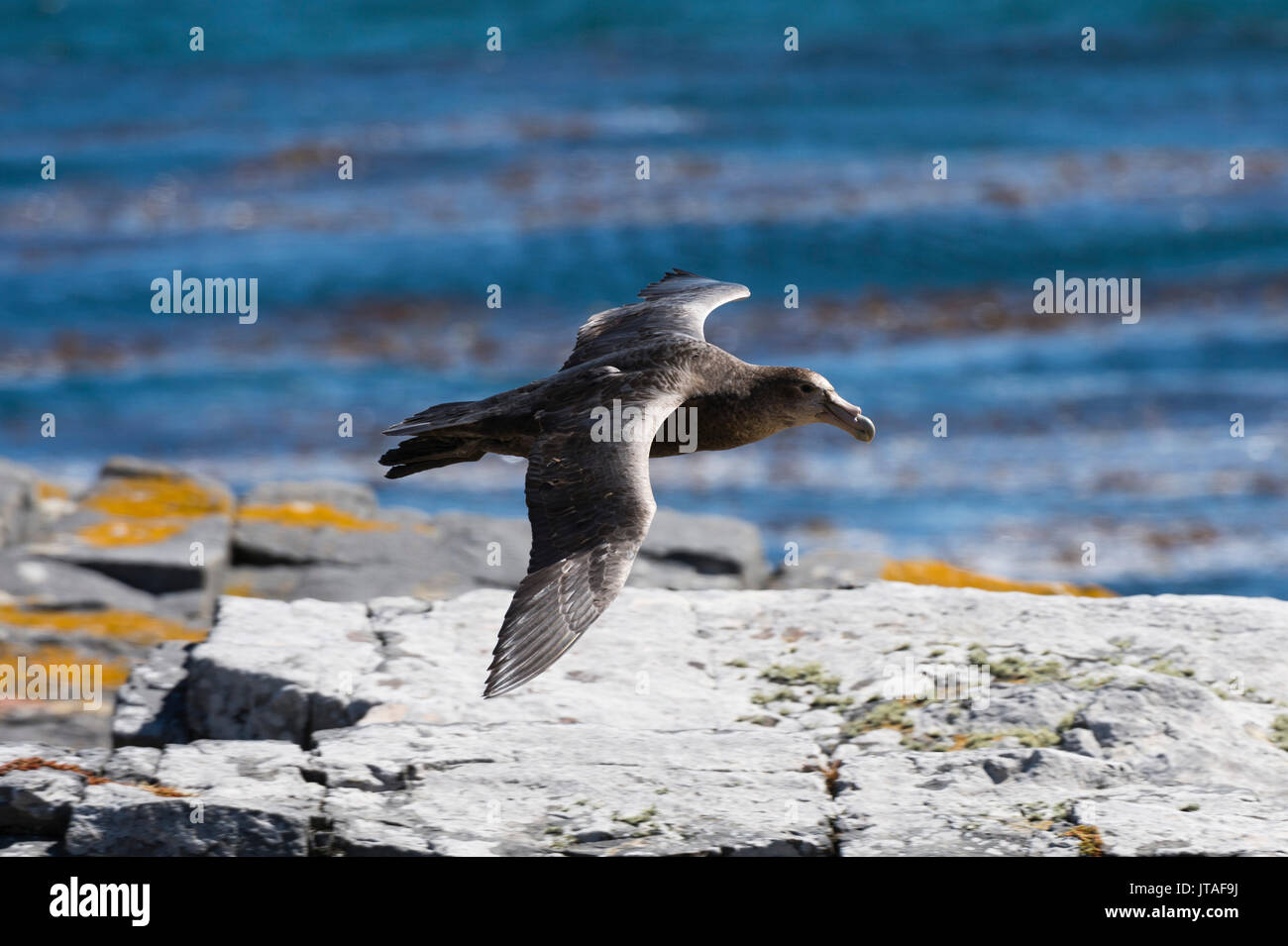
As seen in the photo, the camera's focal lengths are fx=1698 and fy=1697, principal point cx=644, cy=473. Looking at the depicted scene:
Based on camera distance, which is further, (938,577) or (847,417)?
(938,577)

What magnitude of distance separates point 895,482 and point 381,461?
24.0 feet

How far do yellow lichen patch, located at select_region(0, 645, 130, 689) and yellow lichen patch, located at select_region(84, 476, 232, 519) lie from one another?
3.60ft

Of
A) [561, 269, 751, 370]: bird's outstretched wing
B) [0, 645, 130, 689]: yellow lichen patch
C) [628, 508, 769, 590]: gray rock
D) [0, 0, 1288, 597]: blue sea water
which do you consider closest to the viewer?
[561, 269, 751, 370]: bird's outstretched wing

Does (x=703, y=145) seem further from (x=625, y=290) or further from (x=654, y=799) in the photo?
(x=654, y=799)

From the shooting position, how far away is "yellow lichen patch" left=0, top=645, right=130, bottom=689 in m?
7.02

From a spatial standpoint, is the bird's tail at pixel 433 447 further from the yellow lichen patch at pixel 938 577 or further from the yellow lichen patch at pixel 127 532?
the yellow lichen patch at pixel 127 532

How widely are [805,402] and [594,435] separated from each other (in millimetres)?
1011

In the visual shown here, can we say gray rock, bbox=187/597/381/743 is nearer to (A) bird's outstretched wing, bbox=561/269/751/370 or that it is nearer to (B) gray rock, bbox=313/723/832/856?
(B) gray rock, bbox=313/723/832/856

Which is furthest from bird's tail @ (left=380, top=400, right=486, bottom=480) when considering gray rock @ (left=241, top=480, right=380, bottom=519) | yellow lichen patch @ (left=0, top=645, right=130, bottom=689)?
gray rock @ (left=241, top=480, right=380, bottom=519)

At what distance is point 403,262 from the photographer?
16438 millimetres

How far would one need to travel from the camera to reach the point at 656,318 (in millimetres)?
6422

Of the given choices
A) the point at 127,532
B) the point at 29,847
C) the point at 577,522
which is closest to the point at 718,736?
the point at 577,522

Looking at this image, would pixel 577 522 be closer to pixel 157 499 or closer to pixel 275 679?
pixel 275 679

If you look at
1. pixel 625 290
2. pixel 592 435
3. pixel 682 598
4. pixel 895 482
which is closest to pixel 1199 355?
pixel 895 482
